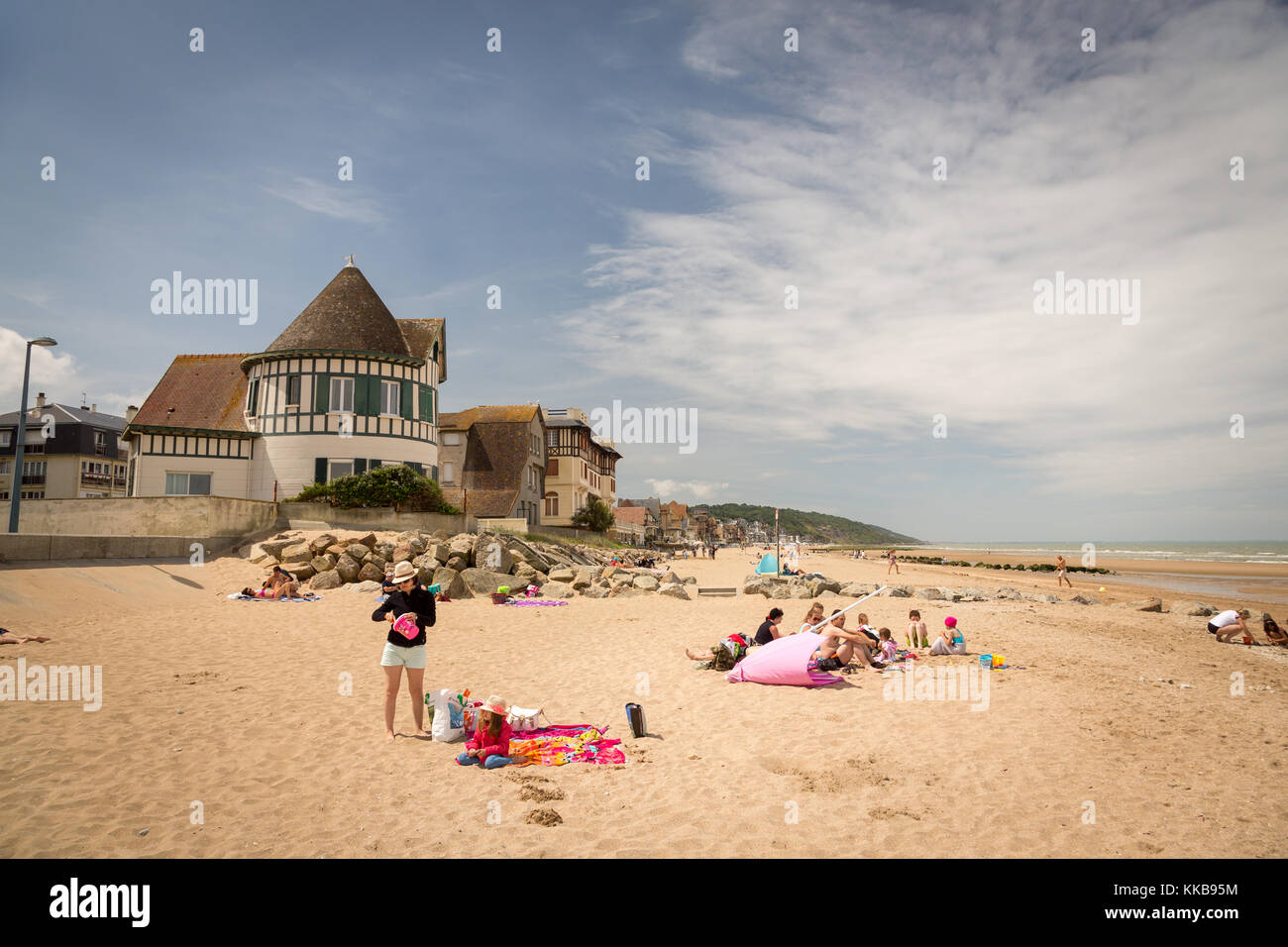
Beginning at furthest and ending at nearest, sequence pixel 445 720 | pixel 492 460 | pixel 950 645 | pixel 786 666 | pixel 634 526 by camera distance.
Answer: pixel 634 526 → pixel 492 460 → pixel 950 645 → pixel 786 666 → pixel 445 720

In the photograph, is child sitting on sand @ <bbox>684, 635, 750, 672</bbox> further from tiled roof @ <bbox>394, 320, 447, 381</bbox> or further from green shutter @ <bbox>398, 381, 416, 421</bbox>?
tiled roof @ <bbox>394, 320, 447, 381</bbox>

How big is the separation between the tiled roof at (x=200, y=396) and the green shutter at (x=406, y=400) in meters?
6.43

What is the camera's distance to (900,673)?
10930 mm

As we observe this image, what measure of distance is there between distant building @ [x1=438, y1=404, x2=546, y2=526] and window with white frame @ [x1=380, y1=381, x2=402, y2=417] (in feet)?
32.8

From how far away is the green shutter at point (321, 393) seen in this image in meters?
26.4

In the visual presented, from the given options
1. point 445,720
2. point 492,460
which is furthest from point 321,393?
point 445,720

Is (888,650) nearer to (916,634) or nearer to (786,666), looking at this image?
(916,634)

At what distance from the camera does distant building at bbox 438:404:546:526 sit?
124 ft

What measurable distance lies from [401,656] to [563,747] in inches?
83.9

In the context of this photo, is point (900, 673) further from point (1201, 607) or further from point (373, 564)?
point (1201, 607)

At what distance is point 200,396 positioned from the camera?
29203mm

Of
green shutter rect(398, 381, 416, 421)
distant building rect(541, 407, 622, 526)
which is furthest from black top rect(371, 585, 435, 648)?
distant building rect(541, 407, 622, 526)
